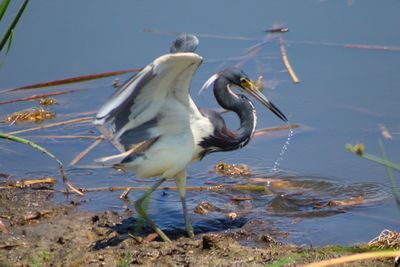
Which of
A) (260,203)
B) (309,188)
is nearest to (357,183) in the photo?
(309,188)

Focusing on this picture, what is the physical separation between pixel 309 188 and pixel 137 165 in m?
1.32

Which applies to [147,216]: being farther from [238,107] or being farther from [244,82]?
[244,82]

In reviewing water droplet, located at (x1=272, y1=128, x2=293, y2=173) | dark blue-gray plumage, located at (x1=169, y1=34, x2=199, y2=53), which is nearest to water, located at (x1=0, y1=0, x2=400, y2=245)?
water droplet, located at (x1=272, y1=128, x2=293, y2=173)

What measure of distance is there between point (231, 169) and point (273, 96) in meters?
1.29

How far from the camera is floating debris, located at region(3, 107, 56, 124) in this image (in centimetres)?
765

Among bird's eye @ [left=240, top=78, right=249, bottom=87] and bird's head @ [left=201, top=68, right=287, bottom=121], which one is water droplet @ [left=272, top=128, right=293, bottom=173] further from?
bird's eye @ [left=240, top=78, right=249, bottom=87]

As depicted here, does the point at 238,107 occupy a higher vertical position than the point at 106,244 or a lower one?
higher

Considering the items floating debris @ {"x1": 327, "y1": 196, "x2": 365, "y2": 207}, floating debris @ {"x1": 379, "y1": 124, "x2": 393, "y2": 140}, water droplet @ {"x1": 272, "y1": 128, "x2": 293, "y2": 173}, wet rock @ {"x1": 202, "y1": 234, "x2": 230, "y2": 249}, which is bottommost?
floating debris @ {"x1": 327, "y1": 196, "x2": 365, "y2": 207}

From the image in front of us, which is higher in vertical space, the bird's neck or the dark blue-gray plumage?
the dark blue-gray plumage

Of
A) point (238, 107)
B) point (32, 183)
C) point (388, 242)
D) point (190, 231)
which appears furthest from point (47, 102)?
point (388, 242)

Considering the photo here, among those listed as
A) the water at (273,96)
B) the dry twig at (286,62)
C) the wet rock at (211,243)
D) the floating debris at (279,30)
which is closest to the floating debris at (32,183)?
the water at (273,96)

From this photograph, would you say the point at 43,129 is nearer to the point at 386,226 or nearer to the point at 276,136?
the point at 276,136

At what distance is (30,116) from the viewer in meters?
7.65

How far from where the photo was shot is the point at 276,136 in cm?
720
